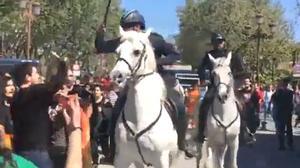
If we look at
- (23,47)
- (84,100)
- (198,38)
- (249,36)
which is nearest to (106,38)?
(84,100)

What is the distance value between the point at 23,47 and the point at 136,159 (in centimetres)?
5265

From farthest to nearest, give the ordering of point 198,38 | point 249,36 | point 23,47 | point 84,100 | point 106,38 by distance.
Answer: point 249,36
point 23,47
point 198,38
point 106,38
point 84,100

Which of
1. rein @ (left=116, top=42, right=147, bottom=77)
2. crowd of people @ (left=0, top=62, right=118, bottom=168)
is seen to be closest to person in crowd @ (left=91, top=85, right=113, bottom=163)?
crowd of people @ (left=0, top=62, right=118, bottom=168)

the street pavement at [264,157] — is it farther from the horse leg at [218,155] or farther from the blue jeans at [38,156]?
the blue jeans at [38,156]

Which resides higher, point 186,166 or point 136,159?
point 136,159

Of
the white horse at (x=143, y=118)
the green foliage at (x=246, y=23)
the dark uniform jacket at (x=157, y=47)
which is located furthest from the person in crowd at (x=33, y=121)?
the green foliage at (x=246, y=23)

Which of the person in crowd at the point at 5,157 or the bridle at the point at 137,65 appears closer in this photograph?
the person in crowd at the point at 5,157

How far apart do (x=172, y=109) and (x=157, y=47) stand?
2.64 feet

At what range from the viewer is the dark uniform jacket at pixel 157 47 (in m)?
9.96

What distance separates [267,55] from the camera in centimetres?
7631

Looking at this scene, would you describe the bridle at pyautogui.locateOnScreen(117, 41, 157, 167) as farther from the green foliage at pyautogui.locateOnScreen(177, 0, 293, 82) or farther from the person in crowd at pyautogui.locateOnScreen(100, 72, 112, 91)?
the green foliage at pyautogui.locateOnScreen(177, 0, 293, 82)

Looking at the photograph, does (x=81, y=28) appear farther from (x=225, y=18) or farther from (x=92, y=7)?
(x=225, y=18)

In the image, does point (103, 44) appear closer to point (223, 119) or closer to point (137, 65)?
point (137, 65)

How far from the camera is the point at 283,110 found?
23.6 meters
